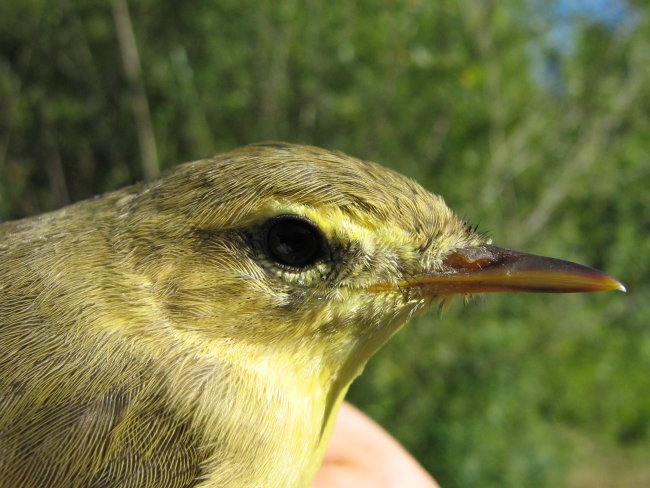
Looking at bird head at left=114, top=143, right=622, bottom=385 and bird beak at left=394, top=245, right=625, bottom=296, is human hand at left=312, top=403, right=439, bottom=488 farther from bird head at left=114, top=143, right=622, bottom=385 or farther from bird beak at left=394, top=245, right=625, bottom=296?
bird beak at left=394, top=245, right=625, bottom=296

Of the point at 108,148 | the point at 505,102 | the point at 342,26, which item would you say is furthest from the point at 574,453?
the point at 108,148

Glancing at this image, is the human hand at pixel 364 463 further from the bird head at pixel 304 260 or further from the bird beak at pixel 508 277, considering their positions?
the bird beak at pixel 508 277

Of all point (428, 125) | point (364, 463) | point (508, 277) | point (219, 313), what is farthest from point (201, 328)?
point (428, 125)

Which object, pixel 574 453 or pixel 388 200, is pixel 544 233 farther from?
pixel 388 200

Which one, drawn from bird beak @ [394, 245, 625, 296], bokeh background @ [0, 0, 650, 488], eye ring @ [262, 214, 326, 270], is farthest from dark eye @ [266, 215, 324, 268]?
bokeh background @ [0, 0, 650, 488]

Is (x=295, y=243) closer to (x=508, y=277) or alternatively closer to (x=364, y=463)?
(x=508, y=277)

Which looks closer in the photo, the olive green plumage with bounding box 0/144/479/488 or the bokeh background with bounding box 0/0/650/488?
the olive green plumage with bounding box 0/144/479/488
